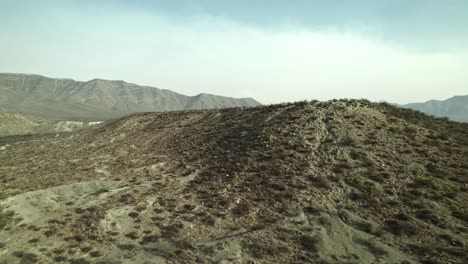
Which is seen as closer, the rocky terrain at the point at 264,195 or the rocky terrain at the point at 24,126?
the rocky terrain at the point at 264,195

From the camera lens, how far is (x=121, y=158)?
1140 inches

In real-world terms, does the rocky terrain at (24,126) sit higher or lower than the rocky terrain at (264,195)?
lower

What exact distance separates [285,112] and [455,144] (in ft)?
43.4

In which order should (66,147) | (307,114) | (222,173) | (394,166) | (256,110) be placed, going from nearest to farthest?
(394,166) → (222,173) → (307,114) → (256,110) → (66,147)

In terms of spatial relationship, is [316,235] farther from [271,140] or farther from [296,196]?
[271,140]

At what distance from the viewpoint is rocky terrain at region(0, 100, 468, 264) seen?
48.5 feet

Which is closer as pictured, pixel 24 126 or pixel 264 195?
pixel 264 195

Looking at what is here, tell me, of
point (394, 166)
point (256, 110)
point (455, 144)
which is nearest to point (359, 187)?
point (394, 166)

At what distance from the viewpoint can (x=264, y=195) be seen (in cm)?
1931

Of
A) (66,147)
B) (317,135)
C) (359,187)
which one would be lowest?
(66,147)

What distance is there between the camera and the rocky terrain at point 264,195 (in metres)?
14.8

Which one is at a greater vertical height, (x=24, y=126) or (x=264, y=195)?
(x=264, y=195)

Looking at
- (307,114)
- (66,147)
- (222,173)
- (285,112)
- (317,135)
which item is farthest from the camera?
(66,147)

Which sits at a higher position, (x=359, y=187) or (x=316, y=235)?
(x=359, y=187)
